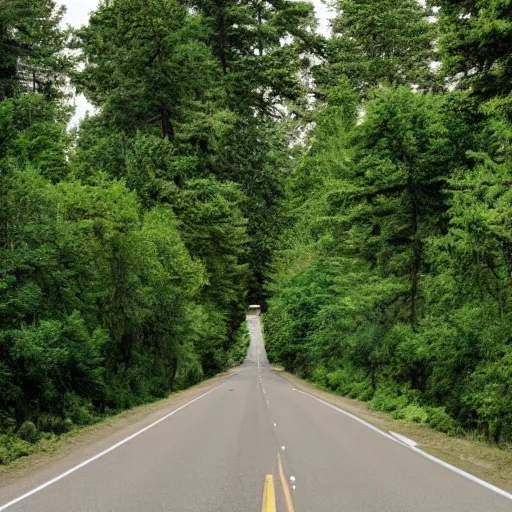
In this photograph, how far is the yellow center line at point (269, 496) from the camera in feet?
24.1

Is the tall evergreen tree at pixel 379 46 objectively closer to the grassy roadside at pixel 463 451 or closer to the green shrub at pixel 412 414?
the green shrub at pixel 412 414

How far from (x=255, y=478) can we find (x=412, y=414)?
10.7 metres

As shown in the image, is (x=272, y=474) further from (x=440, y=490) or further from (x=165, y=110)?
(x=165, y=110)

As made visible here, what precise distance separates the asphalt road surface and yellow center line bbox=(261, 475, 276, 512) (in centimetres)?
8

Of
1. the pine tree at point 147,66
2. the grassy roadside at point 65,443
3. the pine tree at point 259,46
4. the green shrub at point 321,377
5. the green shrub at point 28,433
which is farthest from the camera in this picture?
the pine tree at point 259,46

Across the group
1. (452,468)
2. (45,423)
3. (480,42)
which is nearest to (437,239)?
(480,42)

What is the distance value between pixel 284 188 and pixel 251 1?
17708mm

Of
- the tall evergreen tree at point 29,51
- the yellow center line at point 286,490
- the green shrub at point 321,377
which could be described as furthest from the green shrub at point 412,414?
the tall evergreen tree at point 29,51

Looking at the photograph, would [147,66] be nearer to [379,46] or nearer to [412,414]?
[379,46]

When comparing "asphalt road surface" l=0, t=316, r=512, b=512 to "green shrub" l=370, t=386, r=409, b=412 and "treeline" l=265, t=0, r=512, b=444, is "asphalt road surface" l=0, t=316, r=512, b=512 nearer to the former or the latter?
"treeline" l=265, t=0, r=512, b=444

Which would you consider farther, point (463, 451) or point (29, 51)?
point (29, 51)

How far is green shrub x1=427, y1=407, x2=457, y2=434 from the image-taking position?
16.5m

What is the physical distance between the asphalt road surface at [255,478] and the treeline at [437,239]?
4166mm

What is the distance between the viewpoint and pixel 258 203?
5447cm
